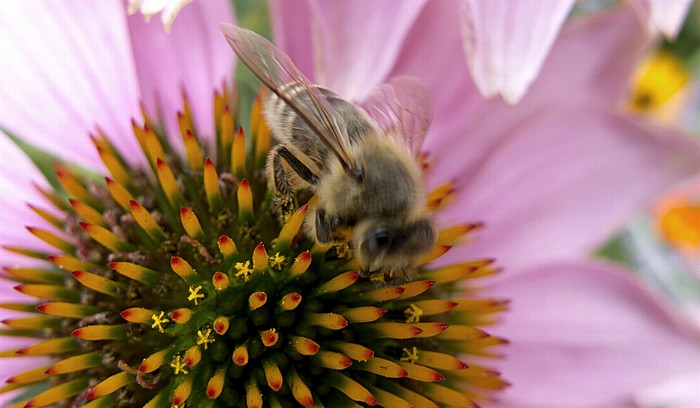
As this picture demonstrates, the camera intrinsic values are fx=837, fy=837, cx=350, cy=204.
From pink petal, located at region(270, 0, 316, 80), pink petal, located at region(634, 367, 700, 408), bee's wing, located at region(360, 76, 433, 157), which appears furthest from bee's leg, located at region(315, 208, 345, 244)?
pink petal, located at region(634, 367, 700, 408)

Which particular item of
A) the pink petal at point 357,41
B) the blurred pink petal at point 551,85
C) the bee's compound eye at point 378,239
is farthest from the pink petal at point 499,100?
the bee's compound eye at point 378,239

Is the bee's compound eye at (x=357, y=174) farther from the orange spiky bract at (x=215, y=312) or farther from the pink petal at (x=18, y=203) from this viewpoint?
the pink petal at (x=18, y=203)

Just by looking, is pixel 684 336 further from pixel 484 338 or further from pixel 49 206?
pixel 49 206

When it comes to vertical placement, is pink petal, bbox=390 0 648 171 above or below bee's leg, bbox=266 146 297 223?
above

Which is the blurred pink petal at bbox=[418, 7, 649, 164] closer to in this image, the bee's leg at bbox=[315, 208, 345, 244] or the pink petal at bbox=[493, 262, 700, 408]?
the pink petal at bbox=[493, 262, 700, 408]

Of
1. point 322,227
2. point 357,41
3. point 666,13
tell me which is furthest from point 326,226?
point 666,13
